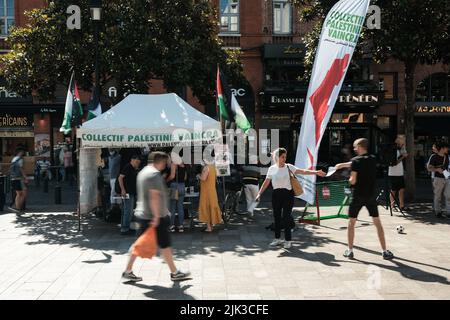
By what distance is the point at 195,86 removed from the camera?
532 inches

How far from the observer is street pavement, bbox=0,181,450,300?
582 cm

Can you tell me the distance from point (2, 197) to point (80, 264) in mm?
6997

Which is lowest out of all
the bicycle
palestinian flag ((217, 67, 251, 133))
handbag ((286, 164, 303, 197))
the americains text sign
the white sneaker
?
the white sneaker

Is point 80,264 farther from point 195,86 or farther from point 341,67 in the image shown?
point 195,86

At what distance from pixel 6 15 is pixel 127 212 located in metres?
17.2

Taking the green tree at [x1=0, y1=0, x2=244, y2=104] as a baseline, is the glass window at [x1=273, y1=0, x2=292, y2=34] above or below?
above

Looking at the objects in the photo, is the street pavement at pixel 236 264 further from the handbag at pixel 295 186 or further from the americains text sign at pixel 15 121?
the americains text sign at pixel 15 121

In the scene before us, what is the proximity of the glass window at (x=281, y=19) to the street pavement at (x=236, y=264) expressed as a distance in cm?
1400

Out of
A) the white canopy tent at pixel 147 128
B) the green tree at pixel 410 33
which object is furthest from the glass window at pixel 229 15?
the white canopy tent at pixel 147 128

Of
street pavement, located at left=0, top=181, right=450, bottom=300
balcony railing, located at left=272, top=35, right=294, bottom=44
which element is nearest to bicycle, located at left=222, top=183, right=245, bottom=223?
street pavement, located at left=0, top=181, right=450, bottom=300

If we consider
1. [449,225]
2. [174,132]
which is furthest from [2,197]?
[449,225]

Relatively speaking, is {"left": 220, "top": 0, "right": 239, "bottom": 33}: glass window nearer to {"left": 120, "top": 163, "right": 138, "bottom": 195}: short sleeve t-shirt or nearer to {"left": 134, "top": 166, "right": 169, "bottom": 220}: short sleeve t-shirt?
{"left": 120, "top": 163, "right": 138, "bottom": 195}: short sleeve t-shirt

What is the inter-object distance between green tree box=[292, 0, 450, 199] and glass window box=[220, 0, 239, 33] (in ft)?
30.0

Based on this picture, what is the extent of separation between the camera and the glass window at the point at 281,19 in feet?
74.3
